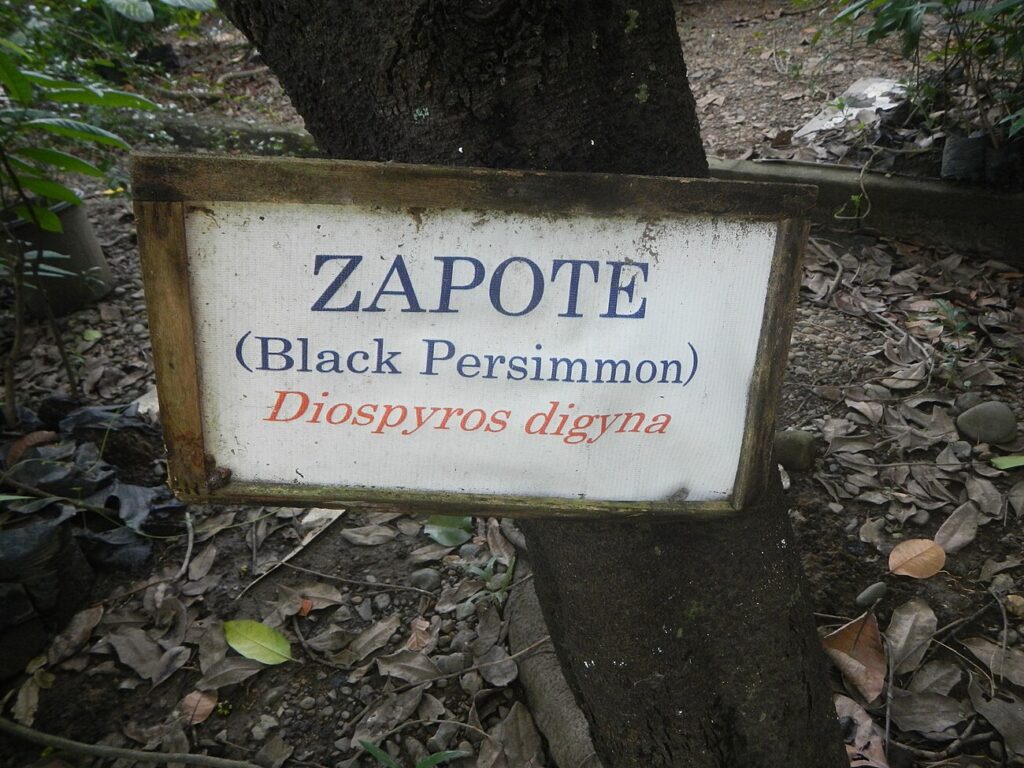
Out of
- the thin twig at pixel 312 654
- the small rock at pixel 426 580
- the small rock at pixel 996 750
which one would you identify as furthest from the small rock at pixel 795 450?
the thin twig at pixel 312 654

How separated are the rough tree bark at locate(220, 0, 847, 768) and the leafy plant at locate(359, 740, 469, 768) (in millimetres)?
295

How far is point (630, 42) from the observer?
91 centimetres

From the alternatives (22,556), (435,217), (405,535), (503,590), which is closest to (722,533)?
(435,217)

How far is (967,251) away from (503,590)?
212 centimetres

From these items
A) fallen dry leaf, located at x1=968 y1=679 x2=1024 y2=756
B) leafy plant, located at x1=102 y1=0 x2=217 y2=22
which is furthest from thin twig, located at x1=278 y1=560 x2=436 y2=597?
leafy plant, located at x1=102 y1=0 x2=217 y2=22

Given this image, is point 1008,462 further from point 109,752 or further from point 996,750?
point 109,752

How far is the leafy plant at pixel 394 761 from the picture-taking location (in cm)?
135

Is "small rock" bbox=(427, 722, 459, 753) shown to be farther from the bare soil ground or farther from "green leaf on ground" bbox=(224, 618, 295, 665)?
"green leaf on ground" bbox=(224, 618, 295, 665)

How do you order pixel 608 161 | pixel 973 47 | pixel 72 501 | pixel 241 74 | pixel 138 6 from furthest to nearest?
1. pixel 241 74
2. pixel 138 6
3. pixel 973 47
4. pixel 72 501
5. pixel 608 161

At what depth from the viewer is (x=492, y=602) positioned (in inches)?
67.5

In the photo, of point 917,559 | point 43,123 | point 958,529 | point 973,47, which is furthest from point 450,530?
point 973,47

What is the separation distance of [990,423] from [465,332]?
63.8 inches

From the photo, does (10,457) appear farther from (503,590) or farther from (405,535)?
(503,590)

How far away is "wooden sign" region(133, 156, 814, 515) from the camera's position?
0.79 m
